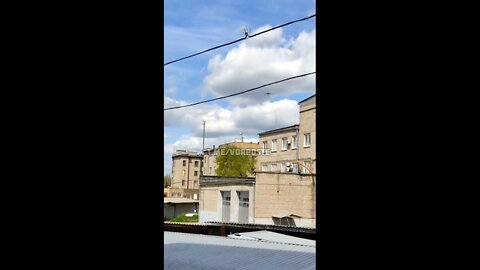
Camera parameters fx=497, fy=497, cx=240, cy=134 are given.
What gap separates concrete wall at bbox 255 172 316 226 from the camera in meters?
17.3

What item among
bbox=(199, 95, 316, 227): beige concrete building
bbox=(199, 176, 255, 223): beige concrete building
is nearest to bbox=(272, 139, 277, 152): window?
bbox=(199, 95, 316, 227): beige concrete building

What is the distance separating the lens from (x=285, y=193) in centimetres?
1739

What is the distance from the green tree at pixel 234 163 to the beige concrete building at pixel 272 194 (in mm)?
6286

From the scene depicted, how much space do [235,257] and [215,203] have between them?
13799mm

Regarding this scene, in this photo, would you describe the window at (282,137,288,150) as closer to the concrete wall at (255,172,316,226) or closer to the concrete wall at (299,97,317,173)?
the concrete wall at (299,97,317,173)

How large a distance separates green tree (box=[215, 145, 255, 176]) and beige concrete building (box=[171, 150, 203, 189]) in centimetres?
1237

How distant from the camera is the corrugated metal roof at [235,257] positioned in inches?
184

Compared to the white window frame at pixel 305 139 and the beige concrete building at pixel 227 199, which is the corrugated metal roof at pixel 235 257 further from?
the white window frame at pixel 305 139

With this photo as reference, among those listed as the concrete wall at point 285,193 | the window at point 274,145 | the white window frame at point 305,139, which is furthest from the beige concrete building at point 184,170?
the concrete wall at point 285,193

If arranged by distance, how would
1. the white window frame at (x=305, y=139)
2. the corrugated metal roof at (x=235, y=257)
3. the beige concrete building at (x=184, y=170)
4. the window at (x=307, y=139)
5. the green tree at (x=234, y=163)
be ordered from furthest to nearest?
the beige concrete building at (x=184, y=170)
the green tree at (x=234, y=163)
the window at (x=307, y=139)
the white window frame at (x=305, y=139)
the corrugated metal roof at (x=235, y=257)
